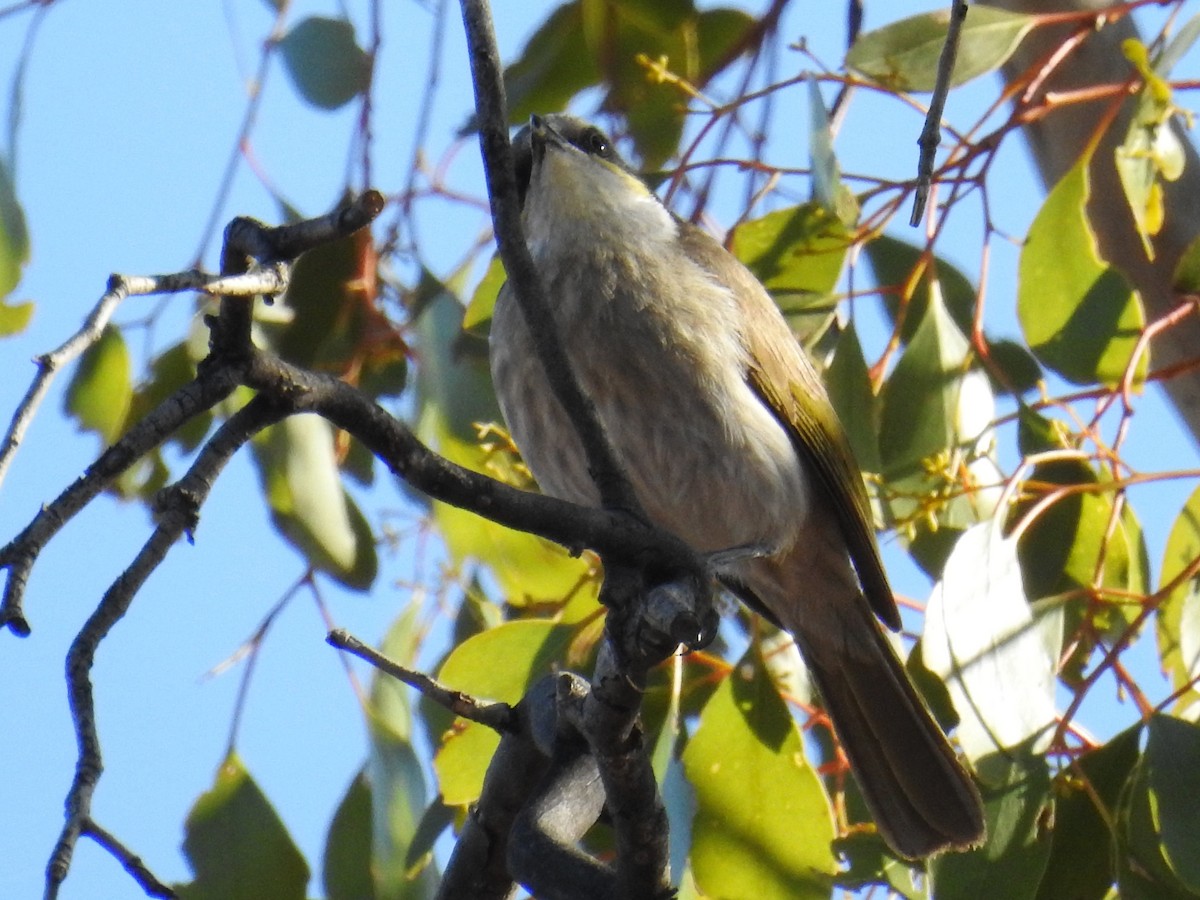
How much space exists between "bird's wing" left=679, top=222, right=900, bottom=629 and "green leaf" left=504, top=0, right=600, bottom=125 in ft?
1.98

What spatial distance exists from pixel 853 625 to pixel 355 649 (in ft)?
4.71

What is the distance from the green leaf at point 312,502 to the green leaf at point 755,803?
0.70 m

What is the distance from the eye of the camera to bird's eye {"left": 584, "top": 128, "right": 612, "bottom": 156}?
2820 millimetres

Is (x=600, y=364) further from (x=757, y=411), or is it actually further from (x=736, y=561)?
(x=736, y=561)

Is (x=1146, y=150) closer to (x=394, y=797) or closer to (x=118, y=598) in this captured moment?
(x=394, y=797)

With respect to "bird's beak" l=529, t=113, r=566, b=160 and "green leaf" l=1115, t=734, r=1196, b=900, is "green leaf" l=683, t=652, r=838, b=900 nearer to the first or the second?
"green leaf" l=1115, t=734, r=1196, b=900

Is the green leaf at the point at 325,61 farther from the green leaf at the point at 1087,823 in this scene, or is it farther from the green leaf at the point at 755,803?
the green leaf at the point at 1087,823

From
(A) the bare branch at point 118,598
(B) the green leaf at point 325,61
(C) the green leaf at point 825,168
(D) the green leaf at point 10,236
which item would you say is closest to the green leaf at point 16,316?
(D) the green leaf at point 10,236

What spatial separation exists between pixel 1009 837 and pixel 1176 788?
247 millimetres

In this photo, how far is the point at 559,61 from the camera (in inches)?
121

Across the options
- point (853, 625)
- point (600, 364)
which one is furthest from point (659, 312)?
point (853, 625)

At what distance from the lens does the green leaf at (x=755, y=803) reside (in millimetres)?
2213

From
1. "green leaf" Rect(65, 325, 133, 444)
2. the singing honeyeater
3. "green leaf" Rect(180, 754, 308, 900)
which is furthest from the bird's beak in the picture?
"green leaf" Rect(180, 754, 308, 900)

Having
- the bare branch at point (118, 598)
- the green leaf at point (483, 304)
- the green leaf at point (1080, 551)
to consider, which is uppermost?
the green leaf at point (483, 304)
